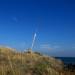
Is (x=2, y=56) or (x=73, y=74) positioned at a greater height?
(x=2, y=56)

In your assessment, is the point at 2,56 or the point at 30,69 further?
the point at 2,56

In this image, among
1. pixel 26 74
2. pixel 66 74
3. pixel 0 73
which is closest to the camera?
pixel 0 73

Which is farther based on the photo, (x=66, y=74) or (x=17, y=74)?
(x=66, y=74)

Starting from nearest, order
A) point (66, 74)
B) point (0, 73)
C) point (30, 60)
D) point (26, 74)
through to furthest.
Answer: point (0, 73) → point (26, 74) → point (66, 74) → point (30, 60)

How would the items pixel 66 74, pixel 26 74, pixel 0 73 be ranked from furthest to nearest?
pixel 66 74, pixel 26 74, pixel 0 73

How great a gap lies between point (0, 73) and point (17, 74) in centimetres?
81

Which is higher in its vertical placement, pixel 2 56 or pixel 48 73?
pixel 2 56

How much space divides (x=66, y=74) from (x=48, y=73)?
3.49 feet

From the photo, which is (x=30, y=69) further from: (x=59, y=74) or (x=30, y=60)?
(x=30, y=60)

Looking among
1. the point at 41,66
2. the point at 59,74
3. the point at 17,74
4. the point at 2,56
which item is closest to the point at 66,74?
the point at 59,74

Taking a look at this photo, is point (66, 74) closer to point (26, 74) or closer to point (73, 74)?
point (73, 74)

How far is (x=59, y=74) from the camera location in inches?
566

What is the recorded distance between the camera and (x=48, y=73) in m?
14.4

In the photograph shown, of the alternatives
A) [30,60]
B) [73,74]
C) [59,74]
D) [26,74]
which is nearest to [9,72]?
[26,74]
